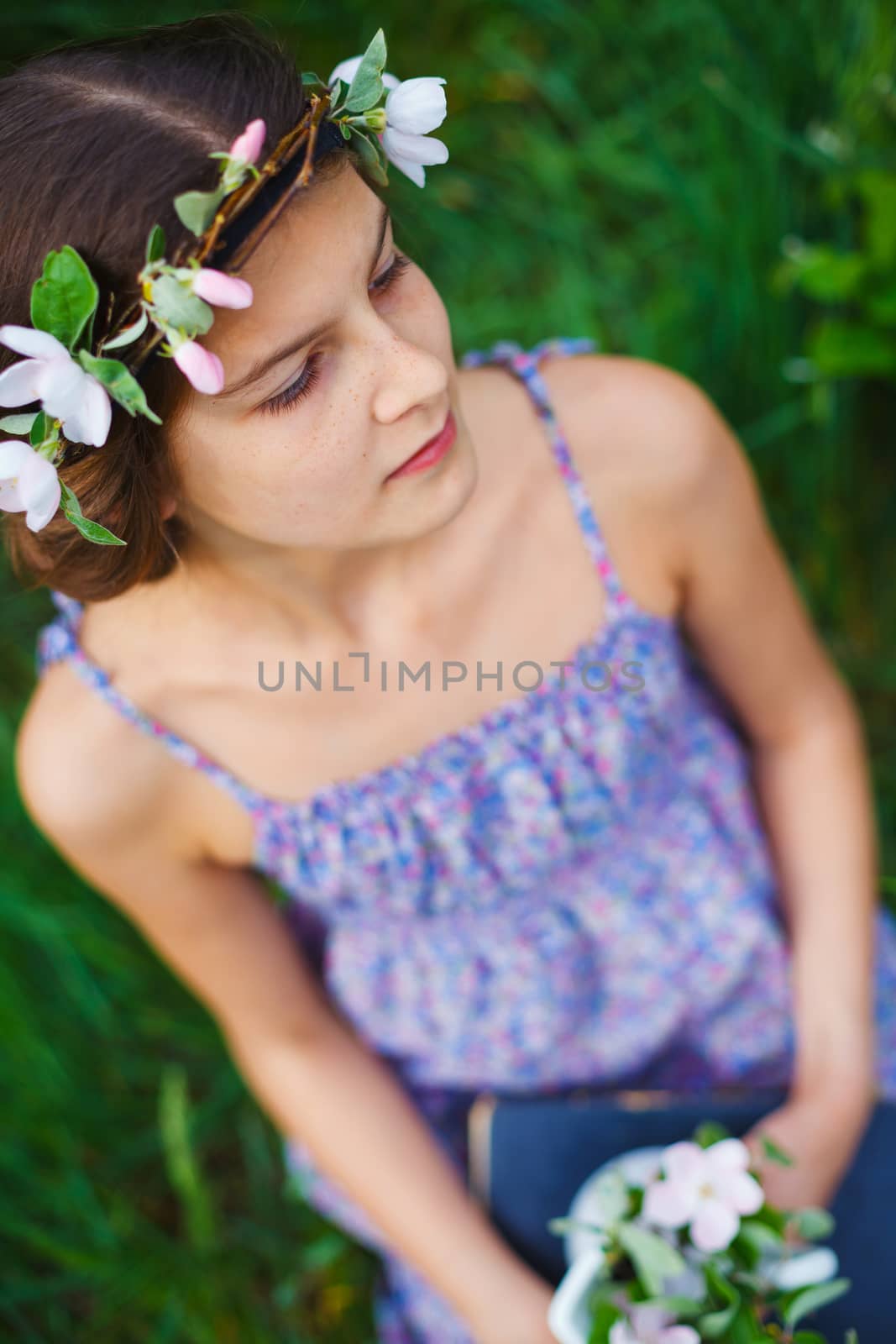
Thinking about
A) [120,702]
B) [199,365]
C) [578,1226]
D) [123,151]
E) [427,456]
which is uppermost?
[123,151]

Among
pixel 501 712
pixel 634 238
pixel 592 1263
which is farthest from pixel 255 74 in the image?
pixel 634 238

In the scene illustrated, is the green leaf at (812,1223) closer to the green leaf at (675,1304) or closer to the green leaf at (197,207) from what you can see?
the green leaf at (675,1304)

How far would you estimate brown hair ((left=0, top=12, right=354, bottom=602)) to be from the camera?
2.52 feet

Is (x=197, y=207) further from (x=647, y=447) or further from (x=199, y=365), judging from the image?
(x=647, y=447)

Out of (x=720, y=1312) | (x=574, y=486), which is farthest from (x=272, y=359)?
(x=720, y=1312)

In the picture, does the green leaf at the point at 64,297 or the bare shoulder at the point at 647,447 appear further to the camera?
the bare shoulder at the point at 647,447

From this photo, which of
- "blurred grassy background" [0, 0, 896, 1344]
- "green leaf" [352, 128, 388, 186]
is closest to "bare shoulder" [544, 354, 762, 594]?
"green leaf" [352, 128, 388, 186]

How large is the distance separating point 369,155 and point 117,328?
245 mm

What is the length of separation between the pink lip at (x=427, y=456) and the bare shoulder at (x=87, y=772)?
0.41m

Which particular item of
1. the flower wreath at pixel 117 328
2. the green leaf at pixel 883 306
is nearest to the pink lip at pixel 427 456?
the flower wreath at pixel 117 328

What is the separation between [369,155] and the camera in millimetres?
874

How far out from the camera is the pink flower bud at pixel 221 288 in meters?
0.73

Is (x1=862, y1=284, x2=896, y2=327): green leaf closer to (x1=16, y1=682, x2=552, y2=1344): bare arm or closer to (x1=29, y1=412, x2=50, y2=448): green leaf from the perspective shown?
(x1=16, y1=682, x2=552, y2=1344): bare arm

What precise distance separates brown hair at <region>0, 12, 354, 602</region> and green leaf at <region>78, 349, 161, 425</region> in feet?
0.16
